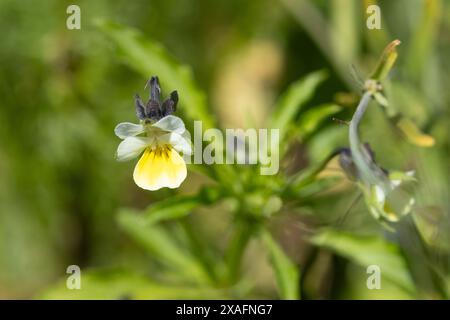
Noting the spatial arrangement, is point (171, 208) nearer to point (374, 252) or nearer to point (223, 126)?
point (374, 252)

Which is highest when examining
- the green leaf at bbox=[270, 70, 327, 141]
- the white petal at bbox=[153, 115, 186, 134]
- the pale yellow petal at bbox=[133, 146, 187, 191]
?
the green leaf at bbox=[270, 70, 327, 141]

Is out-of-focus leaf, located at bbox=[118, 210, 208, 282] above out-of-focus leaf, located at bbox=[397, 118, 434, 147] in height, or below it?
below

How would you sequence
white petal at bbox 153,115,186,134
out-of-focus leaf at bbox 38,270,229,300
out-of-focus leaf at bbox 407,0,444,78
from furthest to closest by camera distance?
1. out-of-focus leaf at bbox 407,0,444,78
2. out-of-focus leaf at bbox 38,270,229,300
3. white petal at bbox 153,115,186,134

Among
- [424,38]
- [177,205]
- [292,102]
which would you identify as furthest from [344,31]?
[177,205]

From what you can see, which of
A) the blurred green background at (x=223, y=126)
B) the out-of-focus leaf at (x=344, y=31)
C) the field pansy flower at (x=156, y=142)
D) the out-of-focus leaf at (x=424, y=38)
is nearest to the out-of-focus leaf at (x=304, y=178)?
the blurred green background at (x=223, y=126)

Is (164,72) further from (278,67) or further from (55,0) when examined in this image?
(278,67)

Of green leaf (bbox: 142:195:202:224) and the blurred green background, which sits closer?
green leaf (bbox: 142:195:202:224)

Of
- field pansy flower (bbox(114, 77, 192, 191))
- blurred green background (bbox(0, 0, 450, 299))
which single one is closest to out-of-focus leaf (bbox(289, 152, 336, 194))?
blurred green background (bbox(0, 0, 450, 299))

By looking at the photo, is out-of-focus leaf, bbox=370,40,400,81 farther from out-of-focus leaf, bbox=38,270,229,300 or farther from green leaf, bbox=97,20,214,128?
out-of-focus leaf, bbox=38,270,229,300


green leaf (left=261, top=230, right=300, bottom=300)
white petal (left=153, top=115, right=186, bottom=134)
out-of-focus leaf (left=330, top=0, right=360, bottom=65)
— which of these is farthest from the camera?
out-of-focus leaf (left=330, top=0, right=360, bottom=65)
